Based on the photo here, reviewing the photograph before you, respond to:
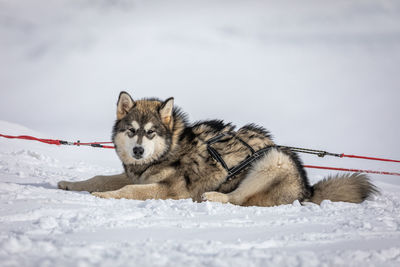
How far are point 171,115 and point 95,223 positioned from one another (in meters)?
2.63

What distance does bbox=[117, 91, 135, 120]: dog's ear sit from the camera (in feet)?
17.1

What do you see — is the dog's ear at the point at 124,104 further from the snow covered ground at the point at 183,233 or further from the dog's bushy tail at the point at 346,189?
the dog's bushy tail at the point at 346,189

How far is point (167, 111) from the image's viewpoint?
5301mm

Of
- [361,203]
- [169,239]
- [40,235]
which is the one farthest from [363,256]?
[361,203]

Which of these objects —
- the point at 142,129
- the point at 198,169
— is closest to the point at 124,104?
the point at 142,129

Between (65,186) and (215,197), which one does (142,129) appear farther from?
(65,186)

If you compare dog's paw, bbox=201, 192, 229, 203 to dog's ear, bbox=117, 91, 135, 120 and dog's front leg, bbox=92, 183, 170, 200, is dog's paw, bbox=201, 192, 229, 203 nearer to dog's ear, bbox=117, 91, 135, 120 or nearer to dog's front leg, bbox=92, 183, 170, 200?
dog's front leg, bbox=92, 183, 170, 200

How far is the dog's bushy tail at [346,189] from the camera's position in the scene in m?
4.99

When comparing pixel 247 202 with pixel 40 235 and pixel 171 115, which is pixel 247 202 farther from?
pixel 40 235

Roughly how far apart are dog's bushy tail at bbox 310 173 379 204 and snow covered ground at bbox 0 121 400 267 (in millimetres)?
459

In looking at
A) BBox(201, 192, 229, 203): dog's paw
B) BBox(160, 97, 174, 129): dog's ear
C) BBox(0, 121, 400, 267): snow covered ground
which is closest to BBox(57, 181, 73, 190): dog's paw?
BBox(0, 121, 400, 267): snow covered ground

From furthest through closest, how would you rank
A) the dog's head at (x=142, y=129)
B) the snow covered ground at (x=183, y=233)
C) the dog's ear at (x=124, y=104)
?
the dog's ear at (x=124, y=104), the dog's head at (x=142, y=129), the snow covered ground at (x=183, y=233)

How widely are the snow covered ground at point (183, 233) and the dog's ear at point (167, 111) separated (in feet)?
4.74

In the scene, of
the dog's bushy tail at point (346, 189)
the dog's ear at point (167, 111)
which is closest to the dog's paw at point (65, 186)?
the dog's ear at point (167, 111)
